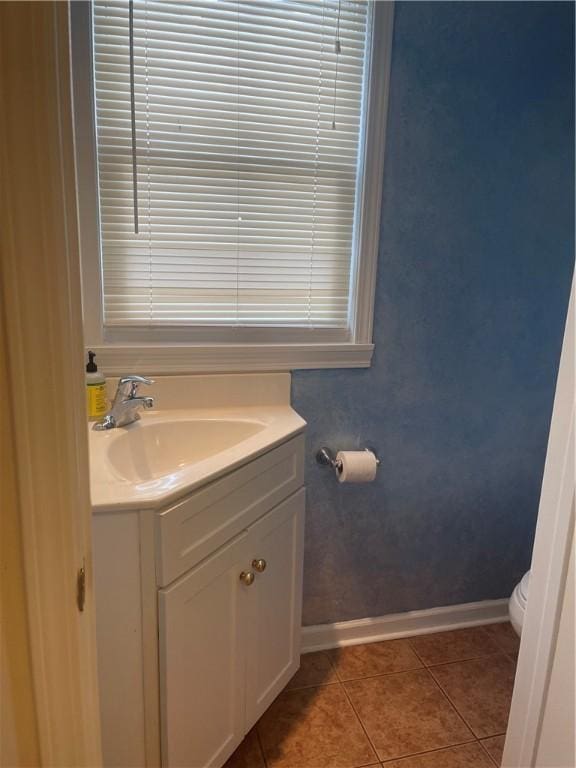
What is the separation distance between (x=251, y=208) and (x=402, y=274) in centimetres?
53

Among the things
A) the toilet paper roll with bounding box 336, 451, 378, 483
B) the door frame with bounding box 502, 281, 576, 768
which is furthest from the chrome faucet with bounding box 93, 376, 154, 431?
the door frame with bounding box 502, 281, 576, 768

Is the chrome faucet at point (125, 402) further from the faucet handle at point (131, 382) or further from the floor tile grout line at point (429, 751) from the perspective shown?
the floor tile grout line at point (429, 751)

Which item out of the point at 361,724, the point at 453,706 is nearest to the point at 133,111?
the point at 361,724

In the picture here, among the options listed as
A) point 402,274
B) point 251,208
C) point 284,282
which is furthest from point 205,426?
point 402,274

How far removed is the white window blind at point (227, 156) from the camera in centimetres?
146

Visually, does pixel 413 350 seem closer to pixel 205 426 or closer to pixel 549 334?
pixel 549 334

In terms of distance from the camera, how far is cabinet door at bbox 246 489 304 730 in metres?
1.39

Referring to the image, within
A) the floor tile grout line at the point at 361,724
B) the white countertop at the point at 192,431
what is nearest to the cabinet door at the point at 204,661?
the white countertop at the point at 192,431

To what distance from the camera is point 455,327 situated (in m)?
1.87

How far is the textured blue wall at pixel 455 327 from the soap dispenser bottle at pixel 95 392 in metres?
0.61

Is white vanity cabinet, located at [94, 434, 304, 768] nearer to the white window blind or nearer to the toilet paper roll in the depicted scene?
the toilet paper roll

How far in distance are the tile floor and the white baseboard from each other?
0.03 m

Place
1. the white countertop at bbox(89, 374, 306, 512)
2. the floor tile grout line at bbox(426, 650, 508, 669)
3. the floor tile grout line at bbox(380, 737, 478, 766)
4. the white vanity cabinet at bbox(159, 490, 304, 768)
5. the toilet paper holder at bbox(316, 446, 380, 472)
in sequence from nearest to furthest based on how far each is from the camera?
the white countertop at bbox(89, 374, 306, 512), the white vanity cabinet at bbox(159, 490, 304, 768), the floor tile grout line at bbox(380, 737, 478, 766), the toilet paper holder at bbox(316, 446, 380, 472), the floor tile grout line at bbox(426, 650, 508, 669)

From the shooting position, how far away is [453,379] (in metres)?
1.91
